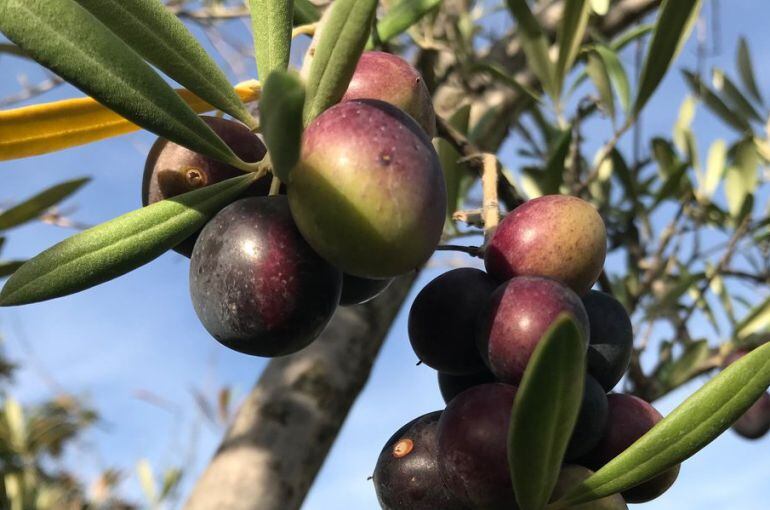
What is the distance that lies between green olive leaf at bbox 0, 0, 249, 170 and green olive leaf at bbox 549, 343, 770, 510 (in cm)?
39

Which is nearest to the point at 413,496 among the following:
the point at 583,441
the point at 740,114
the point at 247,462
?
the point at 583,441

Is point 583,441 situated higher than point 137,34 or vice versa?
point 137,34

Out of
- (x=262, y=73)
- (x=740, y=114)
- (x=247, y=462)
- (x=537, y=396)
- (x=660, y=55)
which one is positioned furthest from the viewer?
(x=740, y=114)

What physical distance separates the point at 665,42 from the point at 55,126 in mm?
851

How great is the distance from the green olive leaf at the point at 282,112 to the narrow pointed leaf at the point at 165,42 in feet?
0.65

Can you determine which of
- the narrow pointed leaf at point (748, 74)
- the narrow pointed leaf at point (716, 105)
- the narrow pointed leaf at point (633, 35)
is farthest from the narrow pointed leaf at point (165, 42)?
the narrow pointed leaf at point (748, 74)

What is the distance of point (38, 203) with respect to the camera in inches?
44.8

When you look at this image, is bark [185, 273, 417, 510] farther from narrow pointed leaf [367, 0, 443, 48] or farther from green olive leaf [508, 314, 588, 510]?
green olive leaf [508, 314, 588, 510]

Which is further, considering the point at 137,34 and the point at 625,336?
the point at 625,336

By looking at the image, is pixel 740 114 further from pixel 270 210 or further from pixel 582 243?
pixel 270 210

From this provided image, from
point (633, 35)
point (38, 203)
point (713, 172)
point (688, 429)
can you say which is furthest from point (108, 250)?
point (713, 172)

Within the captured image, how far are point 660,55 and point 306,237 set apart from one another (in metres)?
0.83

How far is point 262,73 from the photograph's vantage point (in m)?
0.64

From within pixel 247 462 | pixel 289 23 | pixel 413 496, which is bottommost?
pixel 247 462
